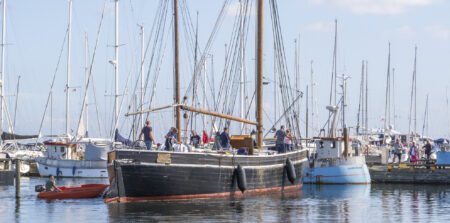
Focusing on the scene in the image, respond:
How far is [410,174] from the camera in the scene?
53375mm

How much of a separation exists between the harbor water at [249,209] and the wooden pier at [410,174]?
965cm

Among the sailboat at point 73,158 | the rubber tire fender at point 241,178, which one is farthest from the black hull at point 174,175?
the sailboat at point 73,158

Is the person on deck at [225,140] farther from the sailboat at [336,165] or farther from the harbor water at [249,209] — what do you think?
the sailboat at [336,165]

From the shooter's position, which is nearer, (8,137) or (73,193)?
(73,193)

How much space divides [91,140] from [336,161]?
24899mm

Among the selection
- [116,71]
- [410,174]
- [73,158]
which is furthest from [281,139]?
[73,158]

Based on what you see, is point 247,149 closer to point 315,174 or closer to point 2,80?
point 315,174

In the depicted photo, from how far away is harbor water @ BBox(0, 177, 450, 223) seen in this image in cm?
2962

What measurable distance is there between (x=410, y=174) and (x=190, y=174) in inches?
908

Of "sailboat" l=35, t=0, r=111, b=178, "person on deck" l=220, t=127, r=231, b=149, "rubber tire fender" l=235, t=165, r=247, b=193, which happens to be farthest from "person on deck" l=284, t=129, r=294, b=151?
"sailboat" l=35, t=0, r=111, b=178

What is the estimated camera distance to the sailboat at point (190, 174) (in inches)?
1321

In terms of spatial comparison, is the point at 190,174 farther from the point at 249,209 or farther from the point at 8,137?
the point at 8,137

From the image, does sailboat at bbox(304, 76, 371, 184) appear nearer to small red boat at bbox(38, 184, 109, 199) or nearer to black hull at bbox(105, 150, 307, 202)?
black hull at bbox(105, 150, 307, 202)

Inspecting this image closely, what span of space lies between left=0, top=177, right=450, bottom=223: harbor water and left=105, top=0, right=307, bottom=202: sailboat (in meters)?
0.51
